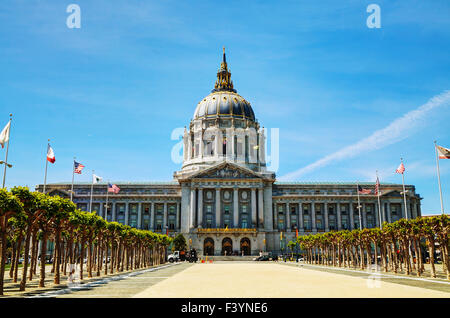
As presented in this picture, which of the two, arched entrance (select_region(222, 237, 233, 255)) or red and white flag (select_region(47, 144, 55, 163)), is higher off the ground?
red and white flag (select_region(47, 144, 55, 163))

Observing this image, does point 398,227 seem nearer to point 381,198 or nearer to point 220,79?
point 381,198

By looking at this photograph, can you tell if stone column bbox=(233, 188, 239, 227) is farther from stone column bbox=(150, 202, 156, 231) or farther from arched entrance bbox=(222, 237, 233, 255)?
stone column bbox=(150, 202, 156, 231)

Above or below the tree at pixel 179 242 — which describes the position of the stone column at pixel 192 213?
above

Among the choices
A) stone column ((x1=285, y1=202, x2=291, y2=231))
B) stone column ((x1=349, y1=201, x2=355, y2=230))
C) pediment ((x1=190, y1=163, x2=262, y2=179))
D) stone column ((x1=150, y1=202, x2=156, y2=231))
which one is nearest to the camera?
pediment ((x1=190, y1=163, x2=262, y2=179))

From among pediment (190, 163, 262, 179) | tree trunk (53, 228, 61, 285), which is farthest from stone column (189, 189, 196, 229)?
tree trunk (53, 228, 61, 285)

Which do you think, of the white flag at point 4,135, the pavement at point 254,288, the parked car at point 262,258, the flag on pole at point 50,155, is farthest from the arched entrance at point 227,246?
the white flag at point 4,135

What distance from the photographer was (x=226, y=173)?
11569 centimetres

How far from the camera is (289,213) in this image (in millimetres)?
120750

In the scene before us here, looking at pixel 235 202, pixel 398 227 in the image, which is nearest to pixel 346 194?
pixel 235 202

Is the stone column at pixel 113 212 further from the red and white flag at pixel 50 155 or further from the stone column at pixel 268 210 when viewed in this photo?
the red and white flag at pixel 50 155

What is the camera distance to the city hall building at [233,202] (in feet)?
368

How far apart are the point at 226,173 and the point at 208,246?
2046cm

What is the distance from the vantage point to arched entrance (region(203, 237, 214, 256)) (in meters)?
110
